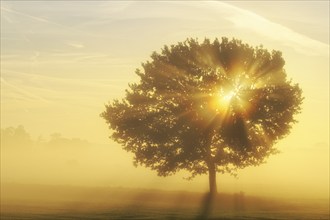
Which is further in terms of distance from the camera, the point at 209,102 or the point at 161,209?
the point at 209,102

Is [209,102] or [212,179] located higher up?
[209,102]

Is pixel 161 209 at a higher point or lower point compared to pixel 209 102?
lower

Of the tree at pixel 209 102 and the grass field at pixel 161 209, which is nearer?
the grass field at pixel 161 209

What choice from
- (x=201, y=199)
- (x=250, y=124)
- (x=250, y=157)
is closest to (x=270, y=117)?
(x=250, y=124)

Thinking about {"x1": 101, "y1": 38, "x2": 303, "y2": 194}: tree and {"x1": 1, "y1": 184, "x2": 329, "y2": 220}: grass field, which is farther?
{"x1": 101, "y1": 38, "x2": 303, "y2": 194}: tree

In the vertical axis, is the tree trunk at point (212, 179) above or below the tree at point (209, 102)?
below

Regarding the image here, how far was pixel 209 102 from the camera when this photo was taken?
217 ft

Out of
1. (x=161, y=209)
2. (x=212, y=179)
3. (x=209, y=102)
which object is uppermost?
(x=209, y=102)

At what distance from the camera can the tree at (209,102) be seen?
6538cm

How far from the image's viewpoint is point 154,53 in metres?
68.6

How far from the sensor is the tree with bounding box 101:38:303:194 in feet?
214

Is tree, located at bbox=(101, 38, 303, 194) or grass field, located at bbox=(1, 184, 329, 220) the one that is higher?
tree, located at bbox=(101, 38, 303, 194)

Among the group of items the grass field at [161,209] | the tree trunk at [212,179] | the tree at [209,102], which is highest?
the tree at [209,102]

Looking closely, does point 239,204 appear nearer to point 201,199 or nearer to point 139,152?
point 201,199
